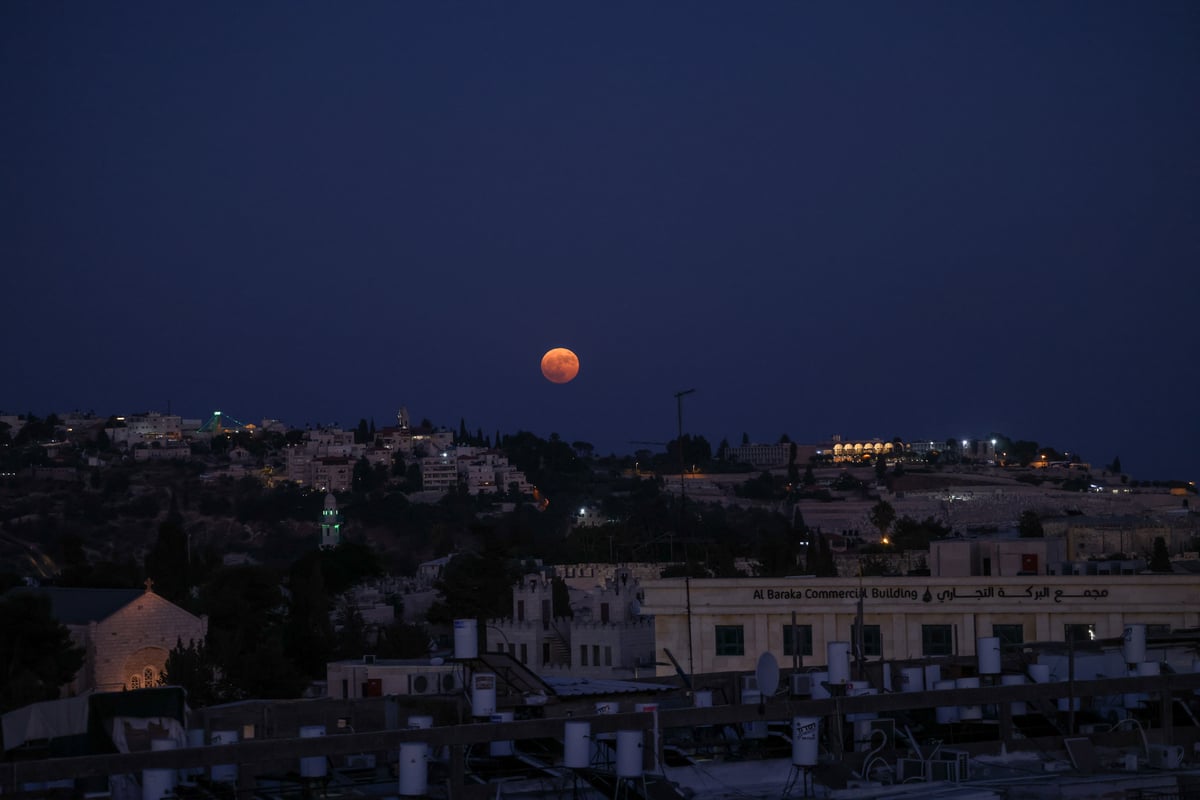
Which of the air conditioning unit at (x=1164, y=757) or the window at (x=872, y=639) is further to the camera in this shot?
the window at (x=872, y=639)

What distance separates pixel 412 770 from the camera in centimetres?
873

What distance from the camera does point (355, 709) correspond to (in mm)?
12102

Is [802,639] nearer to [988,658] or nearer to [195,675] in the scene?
[988,658]

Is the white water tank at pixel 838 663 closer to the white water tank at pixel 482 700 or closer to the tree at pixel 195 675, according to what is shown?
the white water tank at pixel 482 700

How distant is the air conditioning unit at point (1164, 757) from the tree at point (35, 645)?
28725 mm

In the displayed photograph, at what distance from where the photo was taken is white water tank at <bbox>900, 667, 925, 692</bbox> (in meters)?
12.8

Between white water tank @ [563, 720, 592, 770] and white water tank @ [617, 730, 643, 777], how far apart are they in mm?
224

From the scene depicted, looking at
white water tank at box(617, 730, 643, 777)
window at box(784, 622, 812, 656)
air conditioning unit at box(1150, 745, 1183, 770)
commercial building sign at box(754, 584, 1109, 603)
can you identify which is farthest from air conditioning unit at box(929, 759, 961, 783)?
window at box(784, 622, 812, 656)

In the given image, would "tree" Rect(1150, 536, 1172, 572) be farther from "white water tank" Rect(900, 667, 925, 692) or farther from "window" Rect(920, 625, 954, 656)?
"white water tank" Rect(900, 667, 925, 692)

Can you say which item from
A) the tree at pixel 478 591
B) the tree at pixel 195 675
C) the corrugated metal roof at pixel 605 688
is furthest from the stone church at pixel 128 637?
the corrugated metal roof at pixel 605 688

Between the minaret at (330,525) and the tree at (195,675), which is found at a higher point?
the minaret at (330,525)

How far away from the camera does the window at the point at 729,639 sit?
2444 centimetres

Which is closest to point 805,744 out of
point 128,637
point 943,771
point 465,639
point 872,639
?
point 943,771

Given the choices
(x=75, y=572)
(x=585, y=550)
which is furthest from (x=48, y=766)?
(x=585, y=550)
